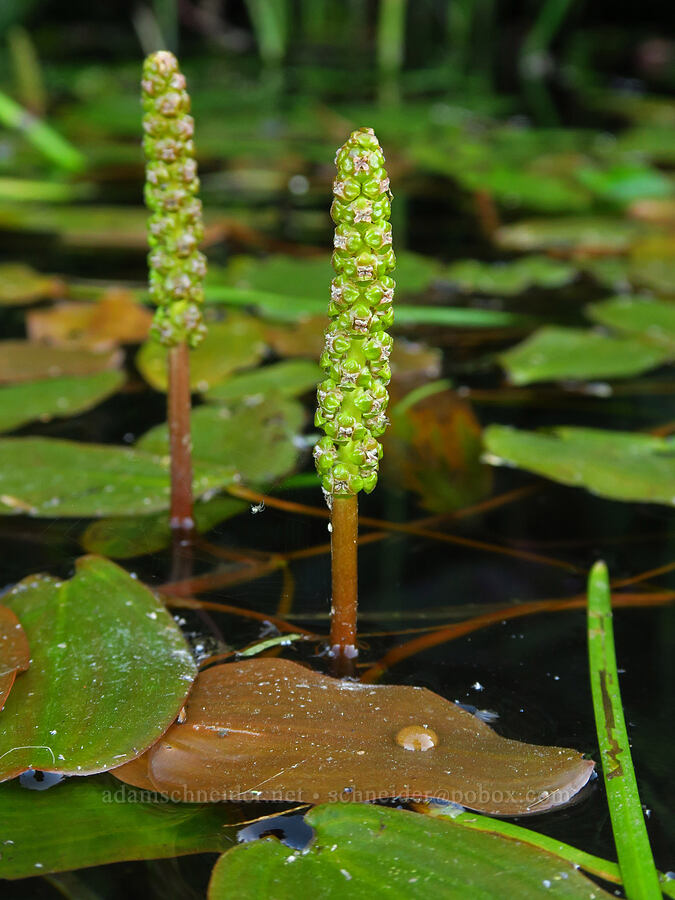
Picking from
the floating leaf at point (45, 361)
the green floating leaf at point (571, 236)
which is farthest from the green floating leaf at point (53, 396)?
the green floating leaf at point (571, 236)

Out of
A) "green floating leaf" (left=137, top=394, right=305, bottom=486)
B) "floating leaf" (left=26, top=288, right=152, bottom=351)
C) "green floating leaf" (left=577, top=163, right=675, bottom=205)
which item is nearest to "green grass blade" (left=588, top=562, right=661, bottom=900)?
"green floating leaf" (left=137, top=394, right=305, bottom=486)

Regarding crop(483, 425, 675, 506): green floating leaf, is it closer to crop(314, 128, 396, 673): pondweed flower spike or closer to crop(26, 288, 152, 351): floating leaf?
crop(314, 128, 396, 673): pondweed flower spike

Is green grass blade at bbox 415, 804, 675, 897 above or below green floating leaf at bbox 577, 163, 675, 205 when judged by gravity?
below

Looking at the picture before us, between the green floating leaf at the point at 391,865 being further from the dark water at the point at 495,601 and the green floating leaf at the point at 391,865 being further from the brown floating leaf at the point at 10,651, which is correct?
the brown floating leaf at the point at 10,651

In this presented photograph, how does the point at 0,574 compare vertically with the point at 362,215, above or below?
below

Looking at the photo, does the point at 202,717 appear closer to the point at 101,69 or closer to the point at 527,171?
the point at 527,171

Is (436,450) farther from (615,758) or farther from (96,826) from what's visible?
(96,826)

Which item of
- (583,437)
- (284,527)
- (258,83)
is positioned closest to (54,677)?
(284,527)
